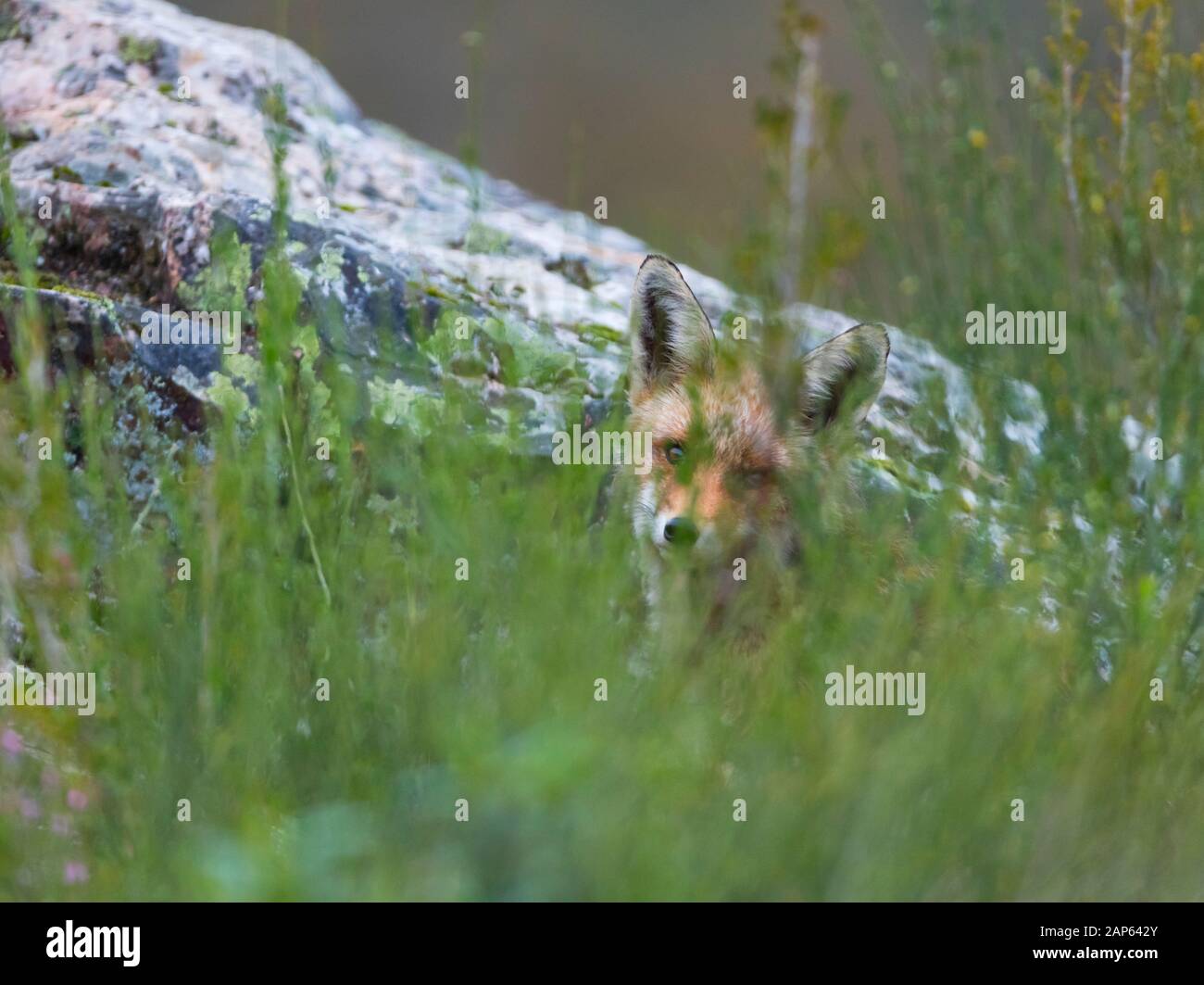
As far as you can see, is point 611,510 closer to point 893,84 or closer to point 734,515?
point 734,515

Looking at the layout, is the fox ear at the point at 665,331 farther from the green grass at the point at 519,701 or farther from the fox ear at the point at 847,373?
the green grass at the point at 519,701

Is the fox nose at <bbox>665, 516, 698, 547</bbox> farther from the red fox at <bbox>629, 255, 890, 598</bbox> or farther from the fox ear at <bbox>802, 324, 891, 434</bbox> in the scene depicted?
the fox ear at <bbox>802, 324, 891, 434</bbox>

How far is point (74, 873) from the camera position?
216cm

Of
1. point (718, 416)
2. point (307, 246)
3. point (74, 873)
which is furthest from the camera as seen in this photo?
point (307, 246)

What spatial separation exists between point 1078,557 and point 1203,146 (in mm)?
1711

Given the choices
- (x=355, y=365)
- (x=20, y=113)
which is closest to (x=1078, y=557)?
(x=355, y=365)

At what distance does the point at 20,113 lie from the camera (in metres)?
4.75

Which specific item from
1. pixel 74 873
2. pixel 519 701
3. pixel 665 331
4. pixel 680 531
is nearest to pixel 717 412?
pixel 665 331

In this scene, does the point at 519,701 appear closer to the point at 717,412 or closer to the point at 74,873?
the point at 74,873

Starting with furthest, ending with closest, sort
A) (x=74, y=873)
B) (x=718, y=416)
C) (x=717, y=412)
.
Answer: (x=717, y=412)
(x=718, y=416)
(x=74, y=873)

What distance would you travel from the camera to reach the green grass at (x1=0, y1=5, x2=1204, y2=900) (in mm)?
1963

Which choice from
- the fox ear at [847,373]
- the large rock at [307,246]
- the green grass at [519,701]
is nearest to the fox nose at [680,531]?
the green grass at [519,701]

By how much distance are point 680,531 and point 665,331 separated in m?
0.91

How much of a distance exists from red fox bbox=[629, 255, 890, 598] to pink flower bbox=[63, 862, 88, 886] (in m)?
1.75
